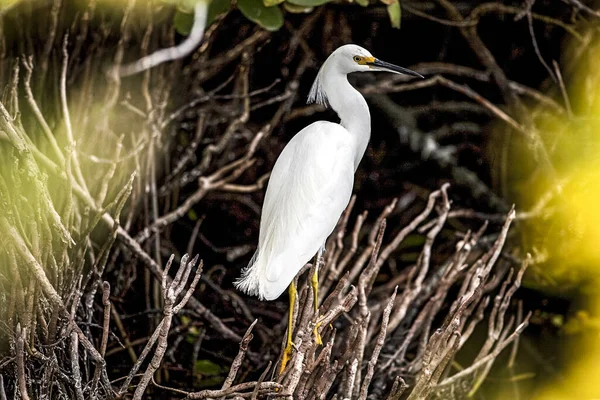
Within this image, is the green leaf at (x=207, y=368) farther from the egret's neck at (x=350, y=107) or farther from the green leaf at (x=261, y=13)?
the green leaf at (x=261, y=13)

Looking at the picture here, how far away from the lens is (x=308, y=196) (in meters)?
1.52

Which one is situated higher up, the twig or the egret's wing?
the twig

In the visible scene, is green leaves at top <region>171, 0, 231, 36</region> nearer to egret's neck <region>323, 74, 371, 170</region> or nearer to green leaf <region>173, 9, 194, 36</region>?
green leaf <region>173, 9, 194, 36</region>

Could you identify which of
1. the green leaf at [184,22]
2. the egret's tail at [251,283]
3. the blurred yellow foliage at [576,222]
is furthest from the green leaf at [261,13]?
the blurred yellow foliage at [576,222]

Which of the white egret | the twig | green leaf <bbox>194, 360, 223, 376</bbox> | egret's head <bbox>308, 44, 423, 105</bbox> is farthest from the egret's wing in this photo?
green leaf <bbox>194, 360, 223, 376</bbox>

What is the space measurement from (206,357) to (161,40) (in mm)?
962

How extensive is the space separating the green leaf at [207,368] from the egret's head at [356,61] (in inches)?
36.2

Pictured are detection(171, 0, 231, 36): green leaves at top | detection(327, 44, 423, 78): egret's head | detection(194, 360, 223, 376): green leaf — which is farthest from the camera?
detection(194, 360, 223, 376): green leaf

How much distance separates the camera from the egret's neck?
5.26 feet

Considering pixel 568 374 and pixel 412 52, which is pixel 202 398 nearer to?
pixel 568 374

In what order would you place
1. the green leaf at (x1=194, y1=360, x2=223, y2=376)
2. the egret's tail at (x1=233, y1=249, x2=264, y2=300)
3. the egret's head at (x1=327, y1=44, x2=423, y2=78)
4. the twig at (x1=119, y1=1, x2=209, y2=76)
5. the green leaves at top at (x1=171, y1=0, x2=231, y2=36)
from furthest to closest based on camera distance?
1. the green leaf at (x1=194, y1=360, x2=223, y2=376)
2. the twig at (x1=119, y1=1, x2=209, y2=76)
3. the green leaves at top at (x1=171, y1=0, x2=231, y2=36)
4. the egret's head at (x1=327, y1=44, x2=423, y2=78)
5. the egret's tail at (x1=233, y1=249, x2=264, y2=300)

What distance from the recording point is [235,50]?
7.23 feet

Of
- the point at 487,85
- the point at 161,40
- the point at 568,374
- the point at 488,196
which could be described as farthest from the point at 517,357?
the point at 161,40

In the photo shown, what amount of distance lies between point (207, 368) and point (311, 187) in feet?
2.50
